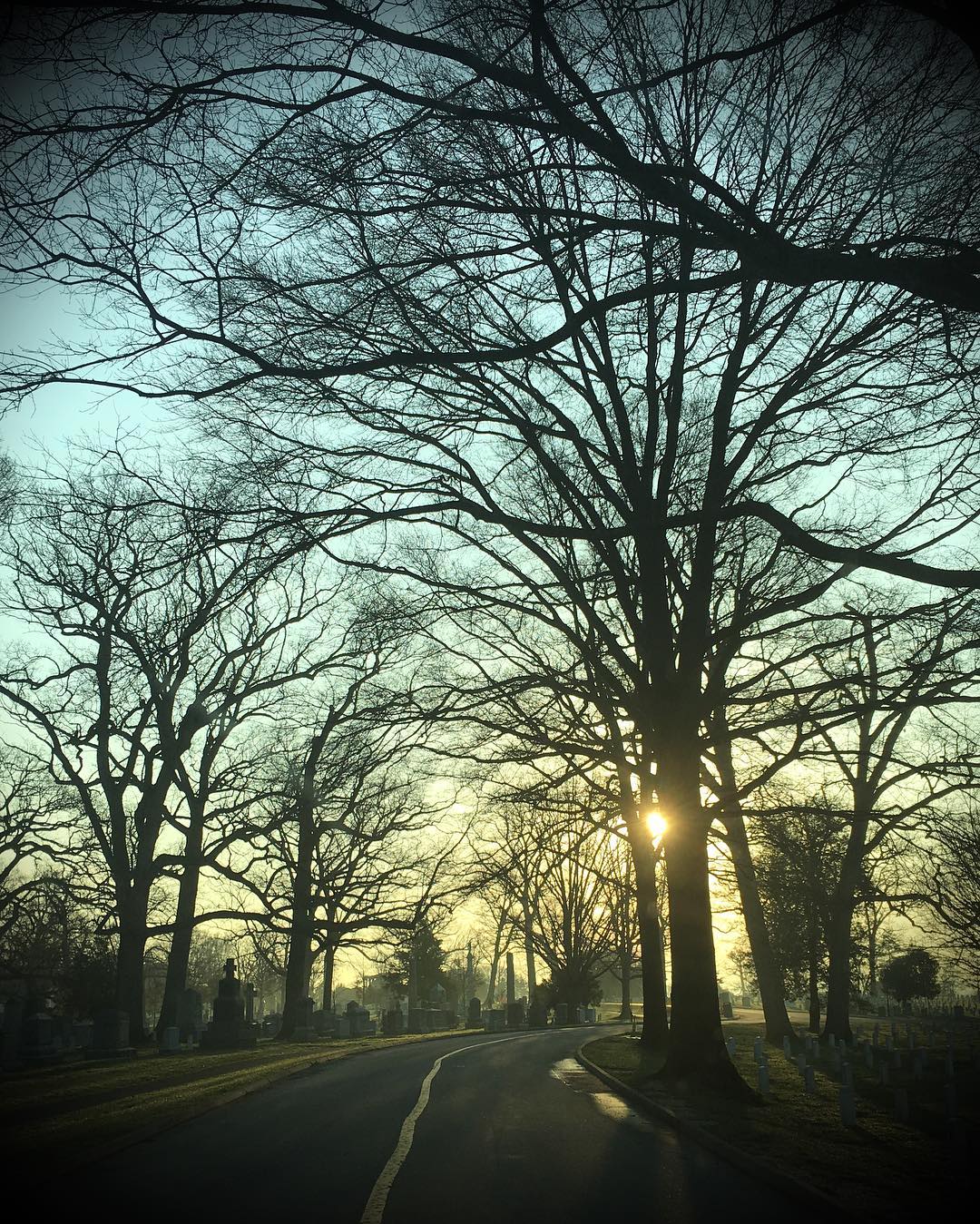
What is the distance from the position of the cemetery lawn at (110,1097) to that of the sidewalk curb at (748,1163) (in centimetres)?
509

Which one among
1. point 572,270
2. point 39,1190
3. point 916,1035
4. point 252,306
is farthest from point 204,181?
point 916,1035

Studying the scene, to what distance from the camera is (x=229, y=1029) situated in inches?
969

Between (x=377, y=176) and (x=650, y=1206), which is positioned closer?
(x=650, y=1206)

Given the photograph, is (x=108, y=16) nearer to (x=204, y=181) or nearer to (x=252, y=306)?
(x=204, y=181)

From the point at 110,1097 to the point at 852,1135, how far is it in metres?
8.83

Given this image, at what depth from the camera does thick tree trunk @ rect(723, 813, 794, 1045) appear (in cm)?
2162

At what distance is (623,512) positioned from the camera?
1052cm

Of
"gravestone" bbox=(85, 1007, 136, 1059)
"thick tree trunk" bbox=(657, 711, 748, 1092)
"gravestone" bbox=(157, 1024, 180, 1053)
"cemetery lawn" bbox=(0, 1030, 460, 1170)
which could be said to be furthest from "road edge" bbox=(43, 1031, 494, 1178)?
"gravestone" bbox=(157, 1024, 180, 1053)

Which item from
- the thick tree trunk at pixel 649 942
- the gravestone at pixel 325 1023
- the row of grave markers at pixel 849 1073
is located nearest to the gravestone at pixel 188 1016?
the gravestone at pixel 325 1023

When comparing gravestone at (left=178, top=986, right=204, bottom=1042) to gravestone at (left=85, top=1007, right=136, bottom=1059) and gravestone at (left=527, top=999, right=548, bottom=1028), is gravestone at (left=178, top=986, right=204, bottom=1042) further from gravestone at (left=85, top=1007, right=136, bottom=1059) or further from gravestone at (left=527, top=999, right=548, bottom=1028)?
gravestone at (left=527, top=999, right=548, bottom=1028)

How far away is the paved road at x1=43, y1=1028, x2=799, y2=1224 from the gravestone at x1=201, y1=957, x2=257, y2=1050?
14.3 meters

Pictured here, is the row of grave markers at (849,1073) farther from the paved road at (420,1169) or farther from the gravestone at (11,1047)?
the gravestone at (11,1047)

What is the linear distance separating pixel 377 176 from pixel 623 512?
16.2 ft

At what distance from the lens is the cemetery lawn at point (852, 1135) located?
617cm
